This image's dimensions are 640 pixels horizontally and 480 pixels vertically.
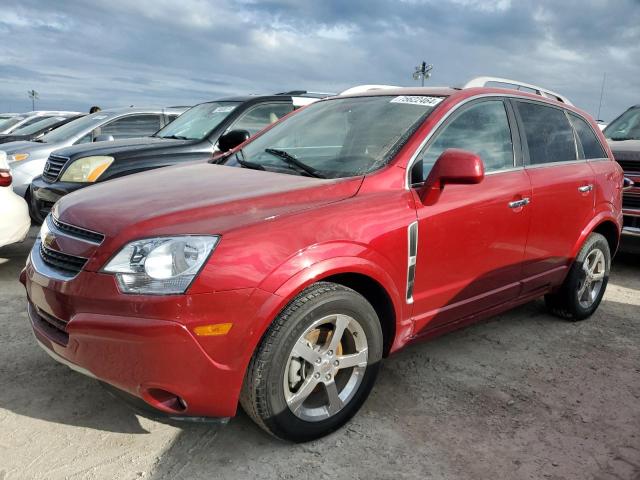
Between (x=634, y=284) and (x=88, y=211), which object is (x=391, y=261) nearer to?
(x=88, y=211)

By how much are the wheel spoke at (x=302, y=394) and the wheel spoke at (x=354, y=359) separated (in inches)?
6.5

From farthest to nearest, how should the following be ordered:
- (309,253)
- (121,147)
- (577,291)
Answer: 1. (121,147)
2. (577,291)
3. (309,253)

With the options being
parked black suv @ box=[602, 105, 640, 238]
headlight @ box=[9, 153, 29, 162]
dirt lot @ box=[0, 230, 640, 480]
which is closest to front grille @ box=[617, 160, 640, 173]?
parked black suv @ box=[602, 105, 640, 238]

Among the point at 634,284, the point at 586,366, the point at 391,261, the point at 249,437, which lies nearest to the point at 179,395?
the point at 249,437

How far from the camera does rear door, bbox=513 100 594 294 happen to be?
3.55 m

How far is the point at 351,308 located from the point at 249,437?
0.78m

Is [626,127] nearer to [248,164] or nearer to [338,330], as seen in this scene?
[248,164]

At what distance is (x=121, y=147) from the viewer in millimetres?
5625

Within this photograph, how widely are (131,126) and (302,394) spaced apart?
6573 millimetres

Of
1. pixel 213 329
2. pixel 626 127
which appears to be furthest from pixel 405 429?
pixel 626 127

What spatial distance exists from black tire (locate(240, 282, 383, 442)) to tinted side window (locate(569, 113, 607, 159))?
8.46ft

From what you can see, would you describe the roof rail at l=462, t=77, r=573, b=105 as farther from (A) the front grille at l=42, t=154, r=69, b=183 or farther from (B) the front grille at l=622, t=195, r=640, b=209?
(A) the front grille at l=42, t=154, r=69, b=183

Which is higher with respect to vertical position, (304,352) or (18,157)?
(18,157)

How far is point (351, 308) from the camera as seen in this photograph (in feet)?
8.23
